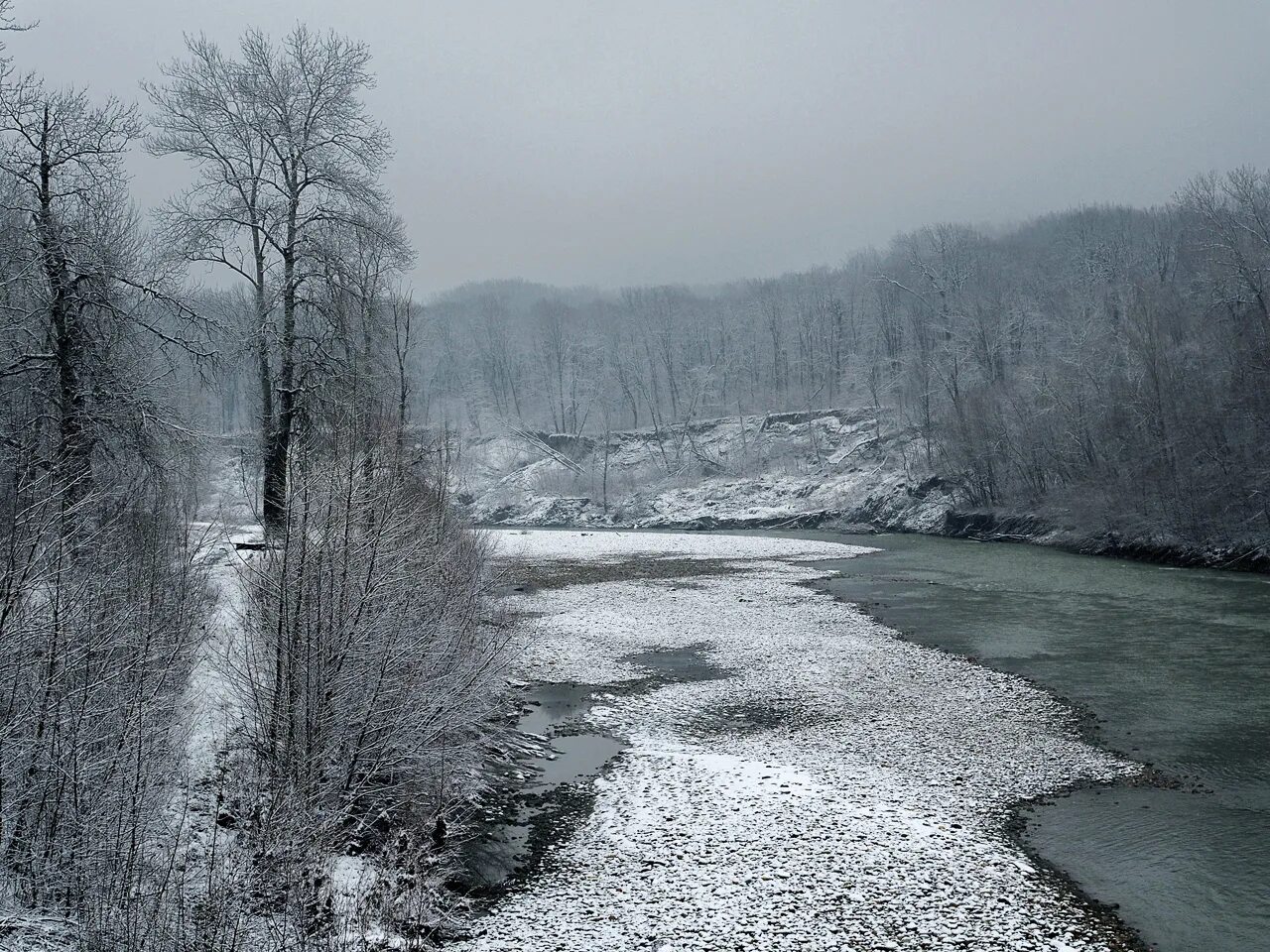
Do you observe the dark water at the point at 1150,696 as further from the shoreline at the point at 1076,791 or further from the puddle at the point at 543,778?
the puddle at the point at 543,778

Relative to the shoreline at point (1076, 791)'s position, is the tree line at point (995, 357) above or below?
above

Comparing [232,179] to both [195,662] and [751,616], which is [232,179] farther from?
[751,616]

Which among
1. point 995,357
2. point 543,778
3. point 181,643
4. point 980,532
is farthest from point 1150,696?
point 995,357

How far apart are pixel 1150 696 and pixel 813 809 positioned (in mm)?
9521

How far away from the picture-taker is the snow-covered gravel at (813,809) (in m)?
8.00

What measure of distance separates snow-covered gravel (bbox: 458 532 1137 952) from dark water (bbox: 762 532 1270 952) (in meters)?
0.83

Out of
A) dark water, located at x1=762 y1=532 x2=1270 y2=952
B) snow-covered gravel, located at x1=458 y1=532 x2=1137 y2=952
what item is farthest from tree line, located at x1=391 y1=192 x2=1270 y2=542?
snow-covered gravel, located at x1=458 y1=532 x2=1137 y2=952

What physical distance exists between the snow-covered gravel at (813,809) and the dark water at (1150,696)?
829 millimetres

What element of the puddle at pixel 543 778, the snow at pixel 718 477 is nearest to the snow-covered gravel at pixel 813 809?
the puddle at pixel 543 778

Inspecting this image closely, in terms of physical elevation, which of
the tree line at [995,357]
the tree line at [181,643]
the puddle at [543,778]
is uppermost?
the tree line at [995,357]

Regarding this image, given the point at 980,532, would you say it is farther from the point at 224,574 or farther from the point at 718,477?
the point at 224,574

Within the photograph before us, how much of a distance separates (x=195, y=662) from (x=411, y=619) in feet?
9.12

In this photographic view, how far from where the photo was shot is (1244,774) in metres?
11.9

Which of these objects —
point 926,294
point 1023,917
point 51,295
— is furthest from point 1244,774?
point 926,294
